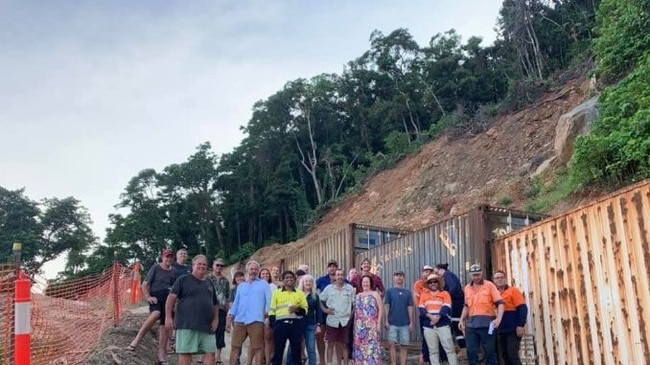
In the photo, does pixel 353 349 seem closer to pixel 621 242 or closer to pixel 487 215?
pixel 487 215

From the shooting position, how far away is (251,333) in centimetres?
647

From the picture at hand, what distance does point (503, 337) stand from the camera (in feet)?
21.4

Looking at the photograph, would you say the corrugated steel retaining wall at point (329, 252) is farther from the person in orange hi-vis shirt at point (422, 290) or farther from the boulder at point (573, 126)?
the boulder at point (573, 126)

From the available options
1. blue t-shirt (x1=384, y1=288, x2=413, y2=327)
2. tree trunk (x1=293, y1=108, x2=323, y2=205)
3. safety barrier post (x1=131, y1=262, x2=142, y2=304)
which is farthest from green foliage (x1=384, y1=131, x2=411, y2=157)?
blue t-shirt (x1=384, y1=288, x2=413, y2=327)

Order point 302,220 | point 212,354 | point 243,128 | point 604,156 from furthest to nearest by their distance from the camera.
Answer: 1. point 243,128
2. point 302,220
3. point 604,156
4. point 212,354

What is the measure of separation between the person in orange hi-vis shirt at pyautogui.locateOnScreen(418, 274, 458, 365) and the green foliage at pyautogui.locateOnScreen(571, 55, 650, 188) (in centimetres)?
596

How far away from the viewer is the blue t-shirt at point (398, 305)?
7098mm

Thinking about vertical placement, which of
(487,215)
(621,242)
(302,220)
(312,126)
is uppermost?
(312,126)

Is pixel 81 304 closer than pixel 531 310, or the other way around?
pixel 531 310

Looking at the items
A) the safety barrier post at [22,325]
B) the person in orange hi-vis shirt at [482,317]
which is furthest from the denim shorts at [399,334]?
the safety barrier post at [22,325]

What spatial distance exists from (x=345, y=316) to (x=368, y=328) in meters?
0.42

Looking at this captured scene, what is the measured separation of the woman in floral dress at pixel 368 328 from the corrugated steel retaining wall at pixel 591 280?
194cm

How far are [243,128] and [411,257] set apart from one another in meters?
31.0

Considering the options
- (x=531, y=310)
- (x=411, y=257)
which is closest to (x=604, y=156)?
(x=411, y=257)
